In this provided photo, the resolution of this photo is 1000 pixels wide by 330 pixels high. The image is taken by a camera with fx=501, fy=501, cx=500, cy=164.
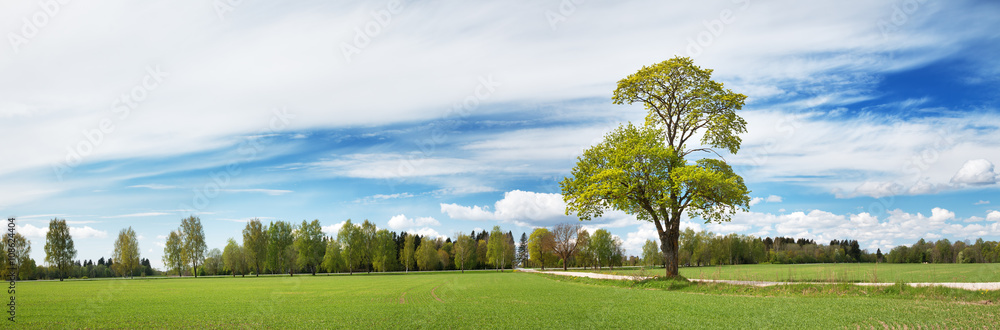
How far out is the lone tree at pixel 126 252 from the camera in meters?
94.8

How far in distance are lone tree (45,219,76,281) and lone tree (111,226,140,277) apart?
704cm

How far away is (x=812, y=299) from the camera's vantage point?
21.3 metres

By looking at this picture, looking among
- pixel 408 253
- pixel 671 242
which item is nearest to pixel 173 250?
pixel 408 253

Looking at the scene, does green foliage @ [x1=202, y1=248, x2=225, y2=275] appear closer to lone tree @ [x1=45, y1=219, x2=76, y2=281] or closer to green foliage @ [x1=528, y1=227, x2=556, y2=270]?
lone tree @ [x1=45, y1=219, x2=76, y2=281]

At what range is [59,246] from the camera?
87.4 meters

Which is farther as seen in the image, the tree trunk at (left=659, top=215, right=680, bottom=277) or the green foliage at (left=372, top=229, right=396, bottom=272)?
the green foliage at (left=372, top=229, right=396, bottom=272)

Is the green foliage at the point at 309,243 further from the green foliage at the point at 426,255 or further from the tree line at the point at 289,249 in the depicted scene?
the green foliage at the point at 426,255

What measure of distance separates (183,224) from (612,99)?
293ft

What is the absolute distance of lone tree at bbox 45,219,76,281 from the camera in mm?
86812

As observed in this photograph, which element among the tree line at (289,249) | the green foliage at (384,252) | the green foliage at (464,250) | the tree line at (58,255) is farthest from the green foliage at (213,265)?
the green foliage at (464,250)

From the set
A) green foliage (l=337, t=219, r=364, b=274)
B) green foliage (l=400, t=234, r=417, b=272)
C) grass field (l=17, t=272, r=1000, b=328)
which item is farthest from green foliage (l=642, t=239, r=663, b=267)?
grass field (l=17, t=272, r=1000, b=328)

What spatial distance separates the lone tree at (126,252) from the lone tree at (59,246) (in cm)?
704

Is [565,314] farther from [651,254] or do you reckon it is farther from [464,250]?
[651,254]

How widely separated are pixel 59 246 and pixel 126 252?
388 inches
